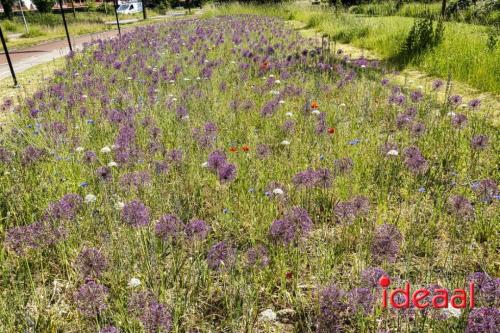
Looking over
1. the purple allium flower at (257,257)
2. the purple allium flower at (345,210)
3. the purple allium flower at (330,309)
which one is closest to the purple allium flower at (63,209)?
the purple allium flower at (257,257)

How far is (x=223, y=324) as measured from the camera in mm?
2395

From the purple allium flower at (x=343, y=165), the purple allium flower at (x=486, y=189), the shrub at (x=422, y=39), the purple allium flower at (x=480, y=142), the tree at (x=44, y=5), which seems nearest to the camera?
the purple allium flower at (x=486, y=189)

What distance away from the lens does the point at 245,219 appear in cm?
338

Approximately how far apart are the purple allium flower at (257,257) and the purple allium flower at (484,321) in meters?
1.21

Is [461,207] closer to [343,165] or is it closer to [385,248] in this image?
[385,248]

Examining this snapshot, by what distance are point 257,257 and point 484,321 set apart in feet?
4.38

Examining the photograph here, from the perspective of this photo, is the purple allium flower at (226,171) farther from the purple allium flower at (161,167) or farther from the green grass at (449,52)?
the green grass at (449,52)

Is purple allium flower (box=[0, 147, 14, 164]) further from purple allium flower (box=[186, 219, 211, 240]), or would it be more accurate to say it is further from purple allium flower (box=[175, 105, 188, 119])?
purple allium flower (box=[186, 219, 211, 240])

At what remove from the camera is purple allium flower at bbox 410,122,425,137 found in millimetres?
4344

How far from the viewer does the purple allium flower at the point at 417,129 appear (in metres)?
4.34

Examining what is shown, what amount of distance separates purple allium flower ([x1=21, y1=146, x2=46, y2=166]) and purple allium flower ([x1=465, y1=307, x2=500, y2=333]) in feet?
12.9

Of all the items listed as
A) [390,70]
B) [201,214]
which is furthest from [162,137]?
[390,70]

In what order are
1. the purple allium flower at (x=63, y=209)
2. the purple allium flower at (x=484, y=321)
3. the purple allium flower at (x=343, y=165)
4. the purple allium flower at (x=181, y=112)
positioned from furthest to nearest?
the purple allium flower at (x=181, y=112)
the purple allium flower at (x=343, y=165)
the purple allium flower at (x=63, y=209)
the purple allium flower at (x=484, y=321)

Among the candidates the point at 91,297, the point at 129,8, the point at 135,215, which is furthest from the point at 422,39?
the point at 129,8
